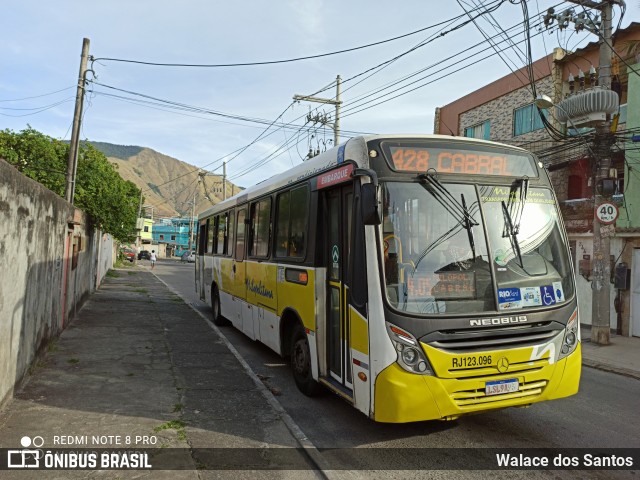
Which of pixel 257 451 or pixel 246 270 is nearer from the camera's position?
pixel 257 451

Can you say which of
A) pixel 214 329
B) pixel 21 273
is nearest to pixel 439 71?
pixel 214 329

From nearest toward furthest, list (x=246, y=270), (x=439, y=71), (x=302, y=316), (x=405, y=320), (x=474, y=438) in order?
(x=405, y=320), (x=474, y=438), (x=302, y=316), (x=246, y=270), (x=439, y=71)

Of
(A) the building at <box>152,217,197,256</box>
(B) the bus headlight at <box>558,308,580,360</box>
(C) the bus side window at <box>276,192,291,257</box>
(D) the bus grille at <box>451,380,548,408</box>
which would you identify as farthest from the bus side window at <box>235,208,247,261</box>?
(A) the building at <box>152,217,197,256</box>

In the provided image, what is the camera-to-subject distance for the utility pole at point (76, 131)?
13.8 m

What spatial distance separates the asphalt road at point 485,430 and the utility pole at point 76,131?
10.6 metres

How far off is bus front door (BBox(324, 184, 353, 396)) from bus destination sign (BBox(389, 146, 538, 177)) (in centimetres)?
71

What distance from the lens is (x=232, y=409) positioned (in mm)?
5395

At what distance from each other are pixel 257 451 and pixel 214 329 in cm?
670

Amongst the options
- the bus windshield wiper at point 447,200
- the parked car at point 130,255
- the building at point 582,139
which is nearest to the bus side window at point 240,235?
the bus windshield wiper at point 447,200

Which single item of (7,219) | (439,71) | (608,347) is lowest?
(608,347)

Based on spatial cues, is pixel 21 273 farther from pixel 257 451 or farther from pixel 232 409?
pixel 257 451

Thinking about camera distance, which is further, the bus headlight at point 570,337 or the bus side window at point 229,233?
the bus side window at point 229,233

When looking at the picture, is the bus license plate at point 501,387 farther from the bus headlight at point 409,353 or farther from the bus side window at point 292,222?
the bus side window at point 292,222

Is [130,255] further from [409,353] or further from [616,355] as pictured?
[409,353]
